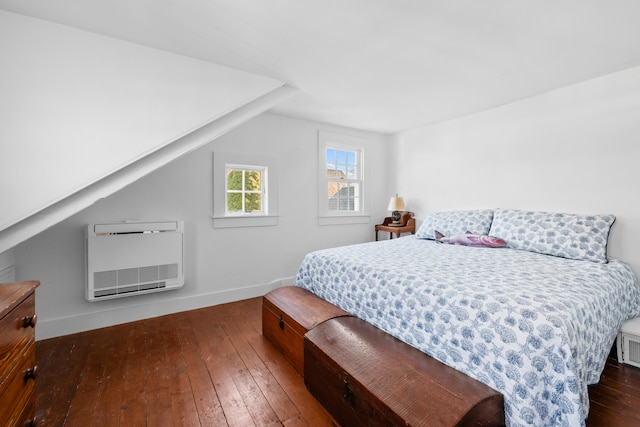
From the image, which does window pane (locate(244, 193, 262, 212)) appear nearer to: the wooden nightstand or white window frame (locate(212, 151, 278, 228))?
white window frame (locate(212, 151, 278, 228))

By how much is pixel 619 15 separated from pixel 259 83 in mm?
2362

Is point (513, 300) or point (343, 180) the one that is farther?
point (343, 180)

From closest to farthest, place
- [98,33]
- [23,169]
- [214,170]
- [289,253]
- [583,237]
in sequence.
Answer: [23,169], [98,33], [583,237], [214,170], [289,253]

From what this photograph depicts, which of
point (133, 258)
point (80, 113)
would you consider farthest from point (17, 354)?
point (133, 258)

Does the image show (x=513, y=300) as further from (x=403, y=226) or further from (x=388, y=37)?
(x=403, y=226)

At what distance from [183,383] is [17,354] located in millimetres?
969

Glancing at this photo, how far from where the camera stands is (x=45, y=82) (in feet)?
5.24

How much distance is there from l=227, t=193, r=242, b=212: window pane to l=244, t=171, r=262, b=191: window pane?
145 mm

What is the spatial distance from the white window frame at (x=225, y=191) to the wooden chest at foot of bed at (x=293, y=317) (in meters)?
1.17

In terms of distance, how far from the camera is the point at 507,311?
1325 millimetres

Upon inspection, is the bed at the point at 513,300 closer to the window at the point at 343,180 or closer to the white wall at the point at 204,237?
the white wall at the point at 204,237

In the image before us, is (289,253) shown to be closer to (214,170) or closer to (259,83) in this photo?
(214,170)

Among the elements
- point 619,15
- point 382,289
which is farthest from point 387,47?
point 382,289

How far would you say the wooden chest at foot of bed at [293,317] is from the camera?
192 cm
